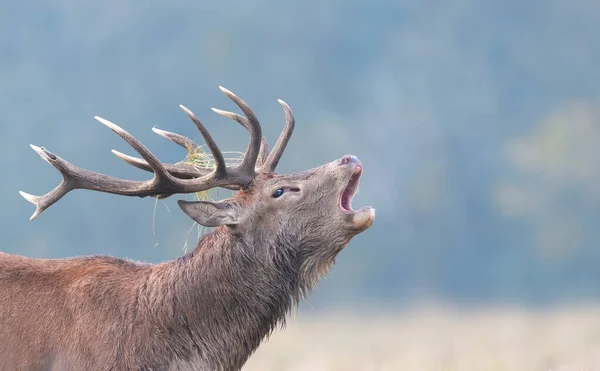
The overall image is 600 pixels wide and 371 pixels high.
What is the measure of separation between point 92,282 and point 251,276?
1090 mm

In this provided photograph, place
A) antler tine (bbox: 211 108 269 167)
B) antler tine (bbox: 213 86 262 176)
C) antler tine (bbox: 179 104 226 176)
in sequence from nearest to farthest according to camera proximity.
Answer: antler tine (bbox: 179 104 226 176), antler tine (bbox: 213 86 262 176), antler tine (bbox: 211 108 269 167)

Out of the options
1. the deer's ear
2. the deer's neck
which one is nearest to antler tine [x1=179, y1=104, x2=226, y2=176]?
the deer's ear

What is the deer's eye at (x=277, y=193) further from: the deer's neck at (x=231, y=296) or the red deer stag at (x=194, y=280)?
the deer's neck at (x=231, y=296)

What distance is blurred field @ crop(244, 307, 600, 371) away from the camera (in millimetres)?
12398

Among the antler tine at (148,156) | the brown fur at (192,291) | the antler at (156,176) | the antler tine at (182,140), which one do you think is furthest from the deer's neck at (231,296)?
the antler tine at (182,140)

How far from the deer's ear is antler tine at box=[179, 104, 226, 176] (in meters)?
0.34

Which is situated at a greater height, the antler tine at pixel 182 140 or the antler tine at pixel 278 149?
the antler tine at pixel 278 149

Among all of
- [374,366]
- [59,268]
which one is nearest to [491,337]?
[374,366]

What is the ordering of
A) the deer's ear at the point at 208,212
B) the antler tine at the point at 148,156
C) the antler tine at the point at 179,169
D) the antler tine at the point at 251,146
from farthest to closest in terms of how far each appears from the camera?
1. the antler tine at the point at 179,169
2. the antler tine at the point at 251,146
3. the antler tine at the point at 148,156
4. the deer's ear at the point at 208,212

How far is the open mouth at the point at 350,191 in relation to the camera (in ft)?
27.4

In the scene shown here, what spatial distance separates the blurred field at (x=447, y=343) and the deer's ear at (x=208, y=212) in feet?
3.05

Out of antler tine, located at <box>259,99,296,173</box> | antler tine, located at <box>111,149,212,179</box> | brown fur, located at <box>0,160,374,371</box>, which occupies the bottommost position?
brown fur, located at <box>0,160,374,371</box>

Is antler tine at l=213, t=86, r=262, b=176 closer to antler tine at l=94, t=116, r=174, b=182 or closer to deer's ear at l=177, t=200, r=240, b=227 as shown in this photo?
deer's ear at l=177, t=200, r=240, b=227

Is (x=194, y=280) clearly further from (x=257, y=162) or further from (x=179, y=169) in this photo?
(x=257, y=162)
